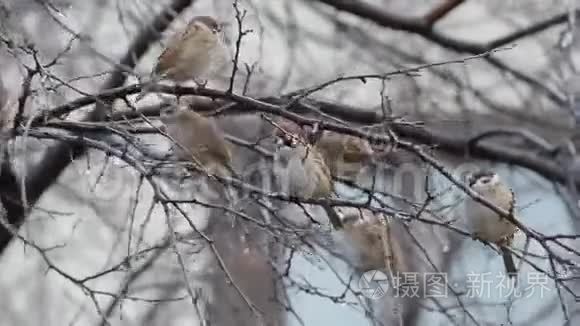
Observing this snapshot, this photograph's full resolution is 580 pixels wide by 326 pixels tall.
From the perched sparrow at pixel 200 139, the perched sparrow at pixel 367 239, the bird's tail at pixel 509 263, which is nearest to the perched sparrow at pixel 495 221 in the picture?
the bird's tail at pixel 509 263

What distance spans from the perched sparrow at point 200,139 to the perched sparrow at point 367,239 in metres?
0.17

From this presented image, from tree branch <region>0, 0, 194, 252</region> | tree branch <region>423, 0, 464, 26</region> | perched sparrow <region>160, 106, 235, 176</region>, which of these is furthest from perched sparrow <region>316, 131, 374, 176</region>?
tree branch <region>423, 0, 464, 26</region>

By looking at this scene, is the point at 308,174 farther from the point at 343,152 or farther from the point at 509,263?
the point at 509,263

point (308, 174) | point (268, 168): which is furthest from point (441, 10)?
point (308, 174)

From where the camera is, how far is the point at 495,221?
1249 millimetres

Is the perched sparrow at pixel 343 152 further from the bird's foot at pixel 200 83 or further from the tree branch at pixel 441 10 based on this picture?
the tree branch at pixel 441 10

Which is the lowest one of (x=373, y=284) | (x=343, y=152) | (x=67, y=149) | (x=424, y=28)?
(x=373, y=284)

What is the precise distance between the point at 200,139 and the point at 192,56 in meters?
0.11

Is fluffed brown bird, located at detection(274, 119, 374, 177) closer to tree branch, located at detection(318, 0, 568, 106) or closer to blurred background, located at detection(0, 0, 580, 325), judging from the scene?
blurred background, located at detection(0, 0, 580, 325)

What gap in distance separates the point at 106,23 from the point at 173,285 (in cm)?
47

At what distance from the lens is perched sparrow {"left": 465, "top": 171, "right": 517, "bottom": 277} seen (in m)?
1.25

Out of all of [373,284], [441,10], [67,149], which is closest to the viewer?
[373,284]

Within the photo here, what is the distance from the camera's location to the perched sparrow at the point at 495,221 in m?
1.25

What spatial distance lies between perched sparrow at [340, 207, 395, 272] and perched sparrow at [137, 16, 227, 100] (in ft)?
0.82
